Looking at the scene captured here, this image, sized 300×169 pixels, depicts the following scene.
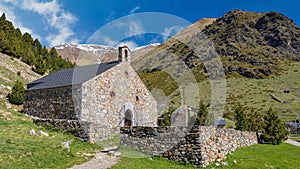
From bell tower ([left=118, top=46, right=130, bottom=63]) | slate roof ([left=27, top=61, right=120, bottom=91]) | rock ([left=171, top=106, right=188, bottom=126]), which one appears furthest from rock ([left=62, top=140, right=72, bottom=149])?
rock ([left=171, top=106, right=188, bottom=126])

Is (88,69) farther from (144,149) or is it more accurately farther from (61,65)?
(61,65)

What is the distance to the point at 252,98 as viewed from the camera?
88.6 metres

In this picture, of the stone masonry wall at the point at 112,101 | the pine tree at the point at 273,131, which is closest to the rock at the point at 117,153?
the stone masonry wall at the point at 112,101

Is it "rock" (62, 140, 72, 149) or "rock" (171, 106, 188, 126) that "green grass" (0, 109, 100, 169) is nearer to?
"rock" (62, 140, 72, 149)

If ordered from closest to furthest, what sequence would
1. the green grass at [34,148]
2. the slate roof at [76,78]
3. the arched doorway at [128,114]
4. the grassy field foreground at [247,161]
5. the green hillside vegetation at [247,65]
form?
the green grass at [34,148]
the grassy field foreground at [247,161]
the slate roof at [76,78]
the arched doorway at [128,114]
the green hillside vegetation at [247,65]

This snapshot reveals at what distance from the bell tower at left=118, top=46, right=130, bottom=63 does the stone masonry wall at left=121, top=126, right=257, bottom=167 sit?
9.49 metres

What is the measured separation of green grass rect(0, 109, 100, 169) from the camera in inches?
426

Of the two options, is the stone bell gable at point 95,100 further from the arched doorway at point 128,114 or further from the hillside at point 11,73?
the hillside at point 11,73

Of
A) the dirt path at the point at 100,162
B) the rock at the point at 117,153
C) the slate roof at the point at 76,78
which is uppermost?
the slate roof at the point at 76,78

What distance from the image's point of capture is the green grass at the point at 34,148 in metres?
10.8

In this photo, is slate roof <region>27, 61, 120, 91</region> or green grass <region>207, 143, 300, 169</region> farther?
slate roof <region>27, 61, 120, 91</region>

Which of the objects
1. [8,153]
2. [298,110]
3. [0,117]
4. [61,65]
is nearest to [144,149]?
[8,153]

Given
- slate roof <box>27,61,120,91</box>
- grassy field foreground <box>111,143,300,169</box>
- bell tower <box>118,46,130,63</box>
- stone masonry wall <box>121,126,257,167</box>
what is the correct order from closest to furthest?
grassy field foreground <box>111,143,300,169</box>
stone masonry wall <box>121,126,257,167</box>
slate roof <box>27,61,120,91</box>
bell tower <box>118,46,130,63</box>

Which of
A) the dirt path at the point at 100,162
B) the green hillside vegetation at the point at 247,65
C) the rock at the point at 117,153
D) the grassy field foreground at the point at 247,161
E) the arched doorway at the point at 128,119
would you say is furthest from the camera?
the green hillside vegetation at the point at 247,65
